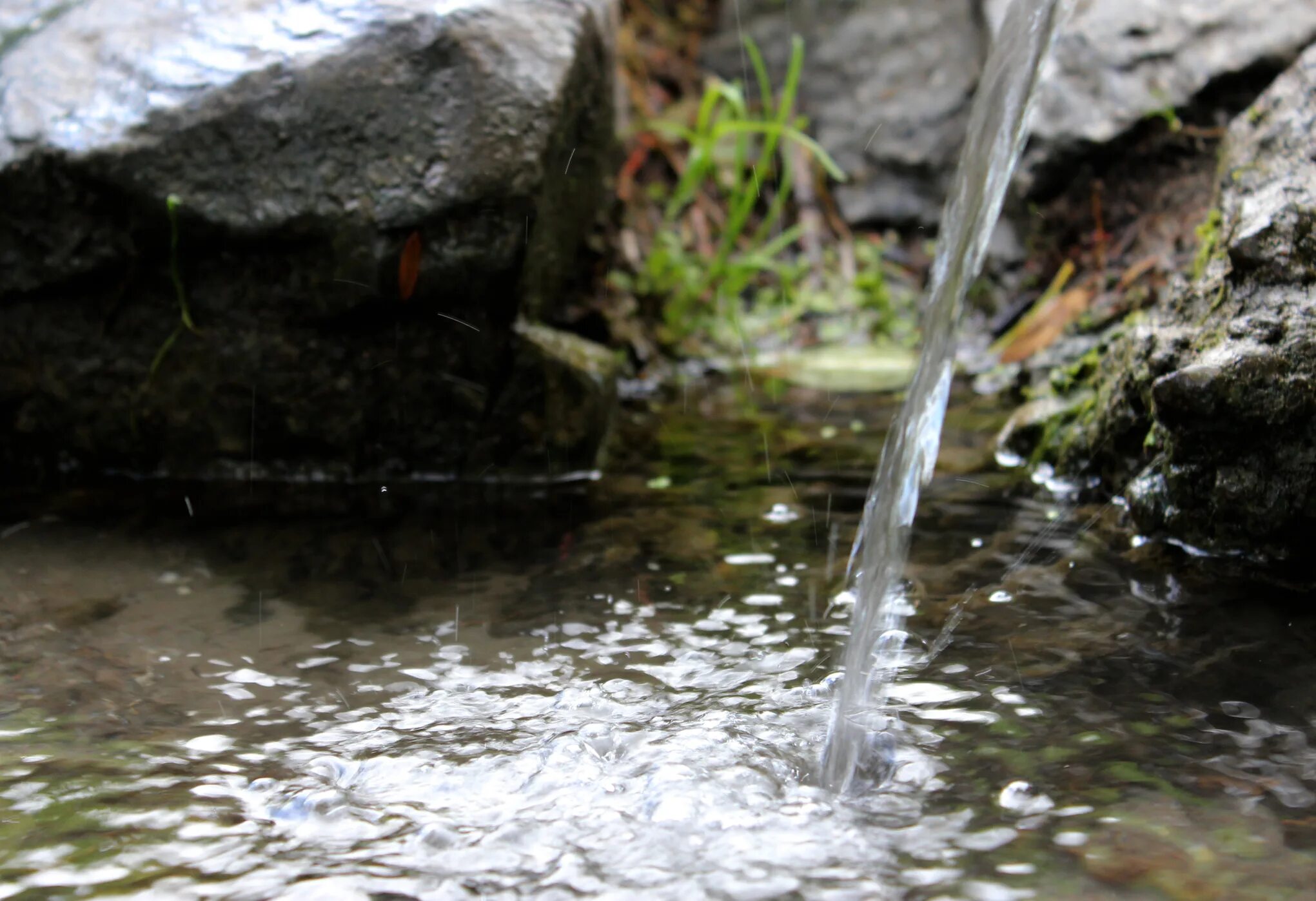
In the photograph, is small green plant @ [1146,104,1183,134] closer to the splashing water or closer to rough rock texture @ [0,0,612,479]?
the splashing water

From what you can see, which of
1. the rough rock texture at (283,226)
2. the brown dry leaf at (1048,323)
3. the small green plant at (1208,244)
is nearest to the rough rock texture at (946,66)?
the brown dry leaf at (1048,323)

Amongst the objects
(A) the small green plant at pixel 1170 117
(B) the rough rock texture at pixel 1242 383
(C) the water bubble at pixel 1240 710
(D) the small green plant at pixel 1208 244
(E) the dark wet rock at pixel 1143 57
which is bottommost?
(C) the water bubble at pixel 1240 710

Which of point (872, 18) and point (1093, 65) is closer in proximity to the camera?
point (1093, 65)

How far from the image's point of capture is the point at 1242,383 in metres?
2.16

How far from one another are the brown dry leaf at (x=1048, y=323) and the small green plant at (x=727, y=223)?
3.55 ft

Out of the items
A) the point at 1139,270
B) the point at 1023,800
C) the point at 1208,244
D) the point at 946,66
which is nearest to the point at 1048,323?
the point at 1139,270

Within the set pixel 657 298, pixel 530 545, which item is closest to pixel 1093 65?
pixel 657 298

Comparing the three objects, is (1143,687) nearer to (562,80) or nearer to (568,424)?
(568,424)

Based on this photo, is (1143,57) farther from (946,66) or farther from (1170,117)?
(946,66)

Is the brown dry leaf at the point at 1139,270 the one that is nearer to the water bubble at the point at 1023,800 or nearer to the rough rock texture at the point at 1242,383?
the rough rock texture at the point at 1242,383

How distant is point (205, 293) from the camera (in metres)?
3.02

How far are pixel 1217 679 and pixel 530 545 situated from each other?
1467mm

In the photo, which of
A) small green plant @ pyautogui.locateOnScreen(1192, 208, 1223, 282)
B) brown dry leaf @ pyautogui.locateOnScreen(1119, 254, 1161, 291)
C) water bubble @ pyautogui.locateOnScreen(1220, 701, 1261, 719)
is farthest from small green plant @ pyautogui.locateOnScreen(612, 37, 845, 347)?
water bubble @ pyautogui.locateOnScreen(1220, 701, 1261, 719)

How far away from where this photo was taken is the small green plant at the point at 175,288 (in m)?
2.86
